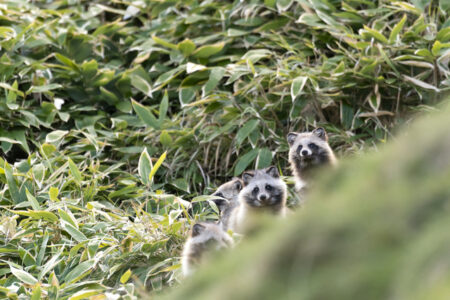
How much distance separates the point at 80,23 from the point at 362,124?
11.5ft

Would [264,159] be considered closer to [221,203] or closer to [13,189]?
[221,203]

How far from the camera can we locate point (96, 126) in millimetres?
7066

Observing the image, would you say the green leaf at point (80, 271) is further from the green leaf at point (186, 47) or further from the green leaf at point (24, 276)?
the green leaf at point (186, 47)

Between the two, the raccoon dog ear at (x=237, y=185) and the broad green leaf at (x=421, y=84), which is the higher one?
the broad green leaf at (x=421, y=84)

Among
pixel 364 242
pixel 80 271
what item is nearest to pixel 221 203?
pixel 80 271

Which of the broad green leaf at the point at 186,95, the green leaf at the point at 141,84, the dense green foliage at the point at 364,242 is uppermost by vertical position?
the dense green foliage at the point at 364,242

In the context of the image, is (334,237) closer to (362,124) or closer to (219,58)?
(362,124)

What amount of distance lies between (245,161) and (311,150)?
1095mm

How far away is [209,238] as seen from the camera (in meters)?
3.75

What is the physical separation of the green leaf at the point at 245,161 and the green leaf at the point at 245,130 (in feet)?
0.42

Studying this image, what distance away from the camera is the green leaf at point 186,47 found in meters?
7.18

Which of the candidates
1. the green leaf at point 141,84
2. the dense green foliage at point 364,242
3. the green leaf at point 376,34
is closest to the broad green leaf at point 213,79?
the green leaf at point 141,84

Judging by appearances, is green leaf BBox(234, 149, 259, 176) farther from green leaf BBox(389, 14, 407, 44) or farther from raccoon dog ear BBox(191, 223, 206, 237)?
raccoon dog ear BBox(191, 223, 206, 237)

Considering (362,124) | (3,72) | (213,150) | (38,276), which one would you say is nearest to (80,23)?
(3,72)
